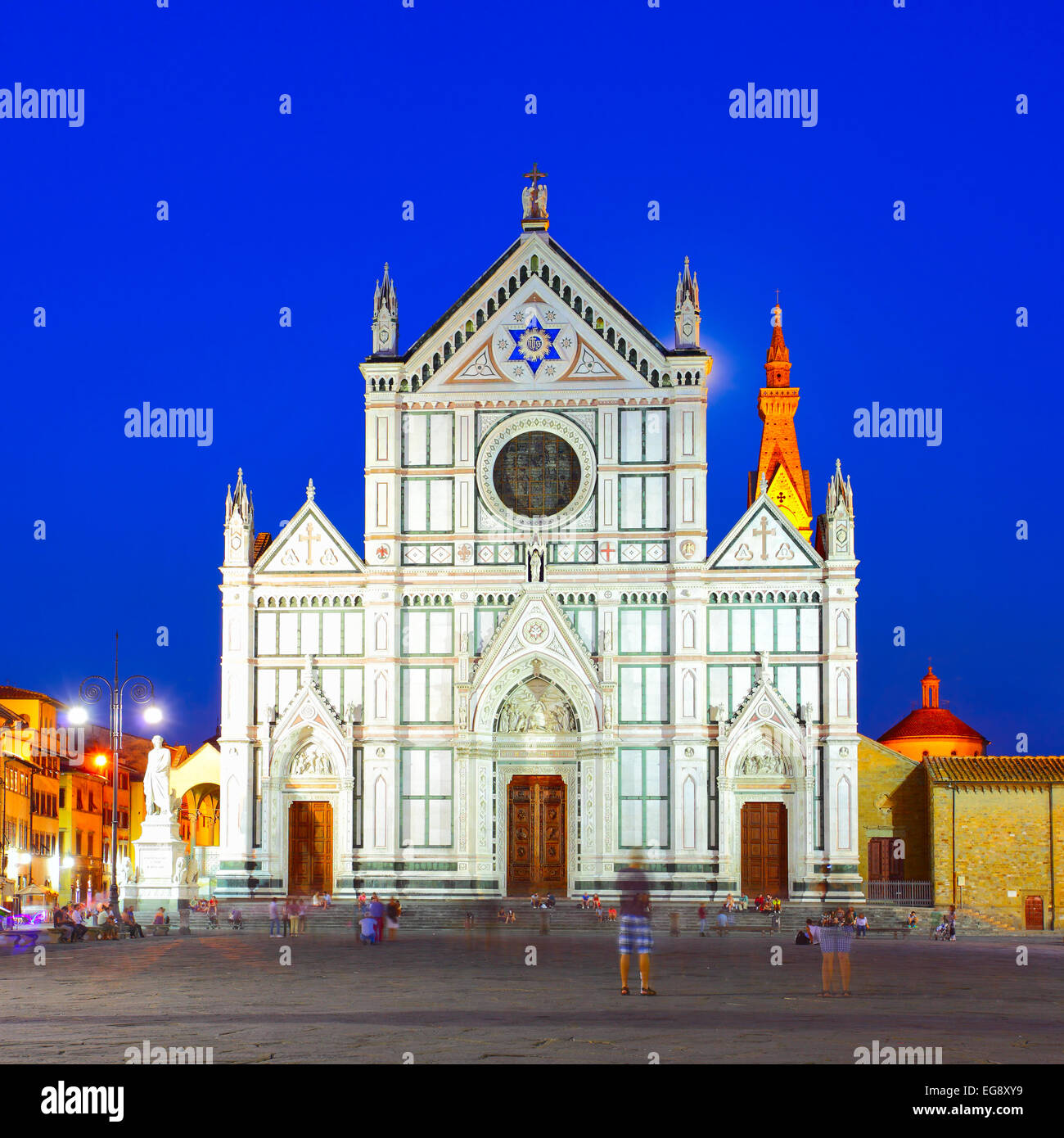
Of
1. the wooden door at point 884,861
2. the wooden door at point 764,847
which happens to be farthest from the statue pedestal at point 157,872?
the wooden door at point 884,861

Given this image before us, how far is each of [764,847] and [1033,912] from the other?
8.43 m

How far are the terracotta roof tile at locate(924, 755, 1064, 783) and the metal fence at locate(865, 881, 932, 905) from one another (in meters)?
3.18

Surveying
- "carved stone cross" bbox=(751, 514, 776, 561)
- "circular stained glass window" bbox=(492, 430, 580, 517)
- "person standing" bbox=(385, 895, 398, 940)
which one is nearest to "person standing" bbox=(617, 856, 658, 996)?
"person standing" bbox=(385, 895, 398, 940)

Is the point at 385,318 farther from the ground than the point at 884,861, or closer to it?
farther from the ground

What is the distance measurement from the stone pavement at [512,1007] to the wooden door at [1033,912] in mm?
16877

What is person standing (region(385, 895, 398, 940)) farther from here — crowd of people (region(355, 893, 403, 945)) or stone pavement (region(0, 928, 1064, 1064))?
stone pavement (region(0, 928, 1064, 1064))

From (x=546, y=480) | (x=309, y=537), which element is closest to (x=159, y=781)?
(x=309, y=537)

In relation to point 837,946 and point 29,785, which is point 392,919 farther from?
point 29,785

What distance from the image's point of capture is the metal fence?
158 ft

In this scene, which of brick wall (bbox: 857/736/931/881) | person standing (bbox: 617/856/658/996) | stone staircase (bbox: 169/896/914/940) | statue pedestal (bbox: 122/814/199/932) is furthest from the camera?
brick wall (bbox: 857/736/931/881)

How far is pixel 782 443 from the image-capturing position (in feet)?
350
